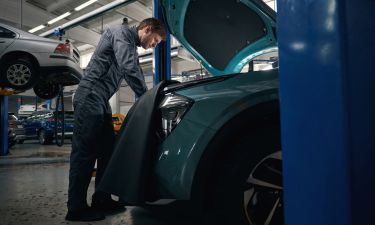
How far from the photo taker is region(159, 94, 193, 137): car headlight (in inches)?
54.3

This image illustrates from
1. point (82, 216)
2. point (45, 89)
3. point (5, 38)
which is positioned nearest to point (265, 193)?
point (82, 216)

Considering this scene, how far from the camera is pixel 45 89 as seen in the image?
20.9ft

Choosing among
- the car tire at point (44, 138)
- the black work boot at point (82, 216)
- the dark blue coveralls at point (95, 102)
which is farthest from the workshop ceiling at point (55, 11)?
the black work boot at point (82, 216)

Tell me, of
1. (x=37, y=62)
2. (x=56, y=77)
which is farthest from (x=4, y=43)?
(x=56, y=77)

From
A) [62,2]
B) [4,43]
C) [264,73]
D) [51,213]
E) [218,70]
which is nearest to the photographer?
[264,73]

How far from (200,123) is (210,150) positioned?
131mm

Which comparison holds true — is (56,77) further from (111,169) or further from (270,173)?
(270,173)

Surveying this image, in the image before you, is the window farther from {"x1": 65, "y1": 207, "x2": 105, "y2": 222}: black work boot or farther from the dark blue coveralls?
{"x1": 65, "y1": 207, "x2": 105, "y2": 222}: black work boot

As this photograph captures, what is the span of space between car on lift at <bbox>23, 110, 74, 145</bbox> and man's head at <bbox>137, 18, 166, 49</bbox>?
29.0ft

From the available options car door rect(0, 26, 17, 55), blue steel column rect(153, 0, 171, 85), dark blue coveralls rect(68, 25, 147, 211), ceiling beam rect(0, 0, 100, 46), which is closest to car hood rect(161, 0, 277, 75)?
dark blue coveralls rect(68, 25, 147, 211)

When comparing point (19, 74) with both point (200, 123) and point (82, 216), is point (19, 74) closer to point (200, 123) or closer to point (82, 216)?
point (82, 216)

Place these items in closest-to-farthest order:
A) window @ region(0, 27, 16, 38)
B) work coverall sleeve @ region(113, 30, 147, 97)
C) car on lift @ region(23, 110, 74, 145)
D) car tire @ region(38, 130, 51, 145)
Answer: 1. work coverall sleeve @ region(113, 30, 147, 97)
2. window @ region(0, 27, 16, 38)
3. car on lift @ region(23, 110, 74, 145)
4. car tire @ region(38, 130, 51, 145)

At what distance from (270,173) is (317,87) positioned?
2.15 ft

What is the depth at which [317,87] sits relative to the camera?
702 mm
